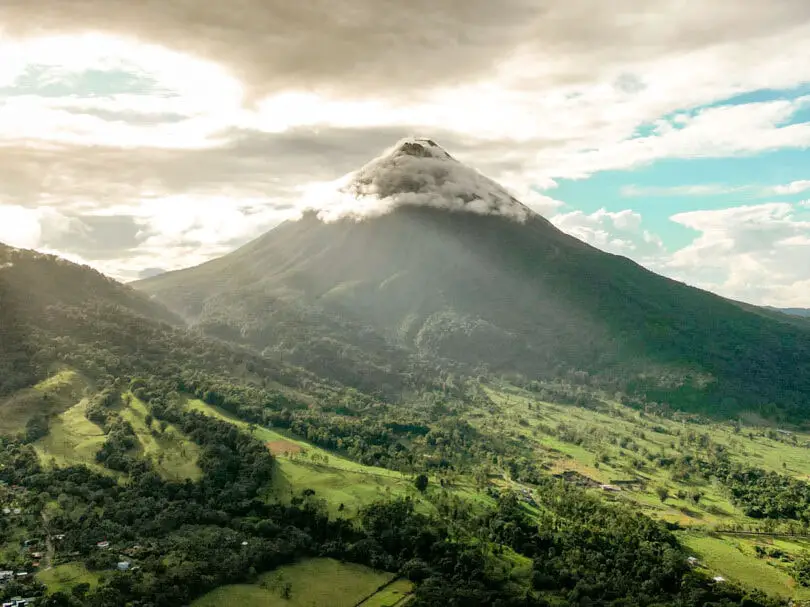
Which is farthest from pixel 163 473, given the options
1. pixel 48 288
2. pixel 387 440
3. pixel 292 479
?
pixel 48 288

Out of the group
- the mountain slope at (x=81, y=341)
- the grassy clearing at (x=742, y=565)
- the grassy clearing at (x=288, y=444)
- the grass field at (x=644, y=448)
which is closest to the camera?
the grassy clearing at (x=742, y=565)

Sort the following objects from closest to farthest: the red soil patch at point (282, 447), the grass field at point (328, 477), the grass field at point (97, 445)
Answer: the grass field at point (97, 445) < the grass field at point (328, 477) < the red soil patch at point (282, 447)

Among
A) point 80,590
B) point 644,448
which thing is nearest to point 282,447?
point 80,590

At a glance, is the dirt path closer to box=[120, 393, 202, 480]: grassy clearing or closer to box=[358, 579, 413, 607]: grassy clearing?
box=[120, 393, 202, 480]: grassy clearing

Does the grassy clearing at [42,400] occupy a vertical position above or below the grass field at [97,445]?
above

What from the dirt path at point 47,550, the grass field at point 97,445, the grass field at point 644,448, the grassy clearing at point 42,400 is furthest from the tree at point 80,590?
the grass field at point 644,448

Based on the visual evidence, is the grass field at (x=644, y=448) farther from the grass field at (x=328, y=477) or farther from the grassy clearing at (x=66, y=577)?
the grassy clearing at (x=66, y=577)
